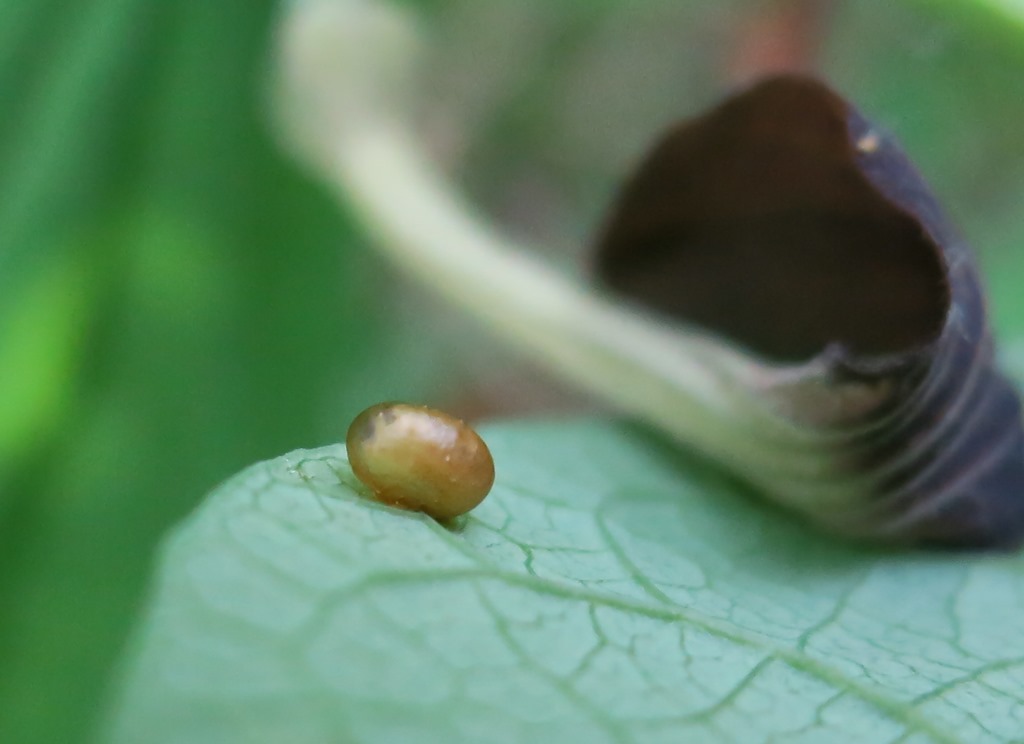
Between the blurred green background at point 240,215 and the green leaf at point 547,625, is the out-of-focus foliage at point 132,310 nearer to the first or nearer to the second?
the blurred green background at point 240,215

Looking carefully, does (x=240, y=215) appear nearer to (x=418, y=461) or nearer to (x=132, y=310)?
(x=132, y=310)

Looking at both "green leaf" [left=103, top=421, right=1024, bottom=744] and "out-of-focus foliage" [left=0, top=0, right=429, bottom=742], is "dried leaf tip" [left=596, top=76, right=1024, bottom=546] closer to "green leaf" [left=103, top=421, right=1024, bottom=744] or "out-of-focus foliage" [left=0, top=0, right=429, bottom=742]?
"green leaf" [left=103, top=421, right=1024, bottom=744]

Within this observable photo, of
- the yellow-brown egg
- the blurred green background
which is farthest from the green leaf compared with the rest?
the blurred green background

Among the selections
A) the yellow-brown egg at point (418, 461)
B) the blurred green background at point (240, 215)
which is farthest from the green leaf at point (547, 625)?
Result: the blurred green background at point (240, 215)

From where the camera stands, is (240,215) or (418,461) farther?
(240,215)

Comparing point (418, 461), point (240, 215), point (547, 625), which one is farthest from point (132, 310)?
point (547, 625)

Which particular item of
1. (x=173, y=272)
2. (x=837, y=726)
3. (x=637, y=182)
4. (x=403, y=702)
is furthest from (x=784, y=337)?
(x=173, y=272)
